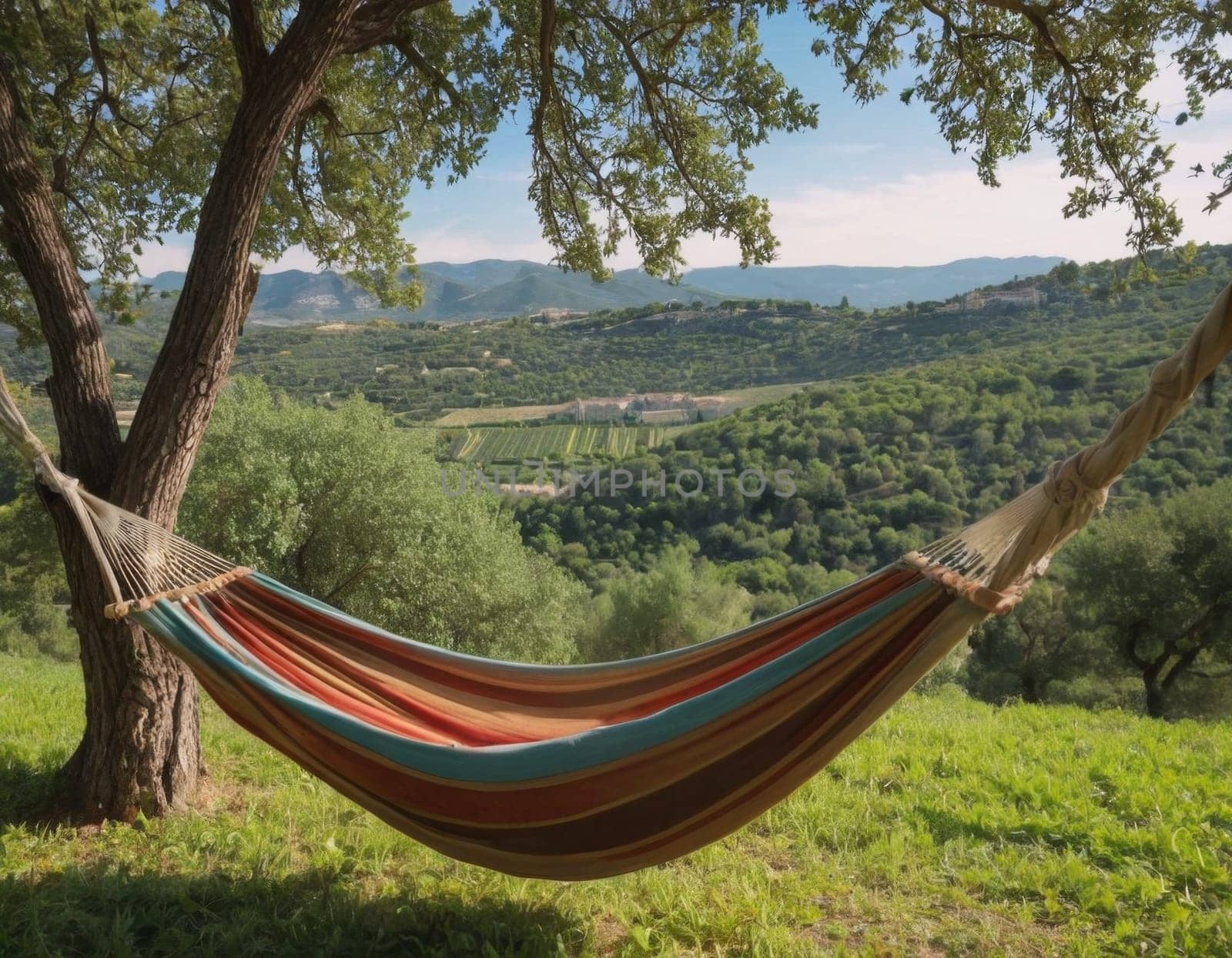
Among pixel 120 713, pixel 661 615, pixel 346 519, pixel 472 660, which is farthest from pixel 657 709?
pixel 661 615

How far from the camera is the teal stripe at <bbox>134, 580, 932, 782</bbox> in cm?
124

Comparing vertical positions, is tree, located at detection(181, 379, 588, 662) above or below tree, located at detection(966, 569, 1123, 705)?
above

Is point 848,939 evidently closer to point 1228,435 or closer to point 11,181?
point 11,181

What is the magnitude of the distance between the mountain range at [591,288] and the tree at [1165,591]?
23419 millimetres

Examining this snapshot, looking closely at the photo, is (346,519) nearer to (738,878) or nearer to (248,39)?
(248,39)

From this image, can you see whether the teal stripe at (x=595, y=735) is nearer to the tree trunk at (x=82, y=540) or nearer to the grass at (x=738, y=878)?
the grass at (x=738, y=878)

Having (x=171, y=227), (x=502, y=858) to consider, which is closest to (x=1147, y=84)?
(x=502, y=858)

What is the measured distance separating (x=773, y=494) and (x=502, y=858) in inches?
995

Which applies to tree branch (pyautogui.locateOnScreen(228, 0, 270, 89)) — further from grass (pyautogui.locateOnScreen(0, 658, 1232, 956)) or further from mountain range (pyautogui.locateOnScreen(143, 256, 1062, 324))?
mountain range (pyautogui.locateOnScreen(143, 256, 1062, 324))

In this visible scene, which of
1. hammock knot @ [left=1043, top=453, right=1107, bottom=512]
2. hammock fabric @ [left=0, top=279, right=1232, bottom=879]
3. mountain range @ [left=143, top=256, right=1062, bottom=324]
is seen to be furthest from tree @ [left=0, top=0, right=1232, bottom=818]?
mountain range @ [left=143, top=256, right=1062, bottom=324]

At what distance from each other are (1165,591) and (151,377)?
10360mm

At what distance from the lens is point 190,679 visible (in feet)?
7.09

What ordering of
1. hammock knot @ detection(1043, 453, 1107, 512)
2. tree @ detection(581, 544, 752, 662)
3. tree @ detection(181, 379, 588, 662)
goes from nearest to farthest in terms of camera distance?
1. hammock knot @ detection(1043, 453, 1107, 512)
2. tree @ detection(181, 379, 588, 662)
3. tree @ detection(581, 544, 752, 662)

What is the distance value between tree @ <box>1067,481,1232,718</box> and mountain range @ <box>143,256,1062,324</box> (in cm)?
2342
